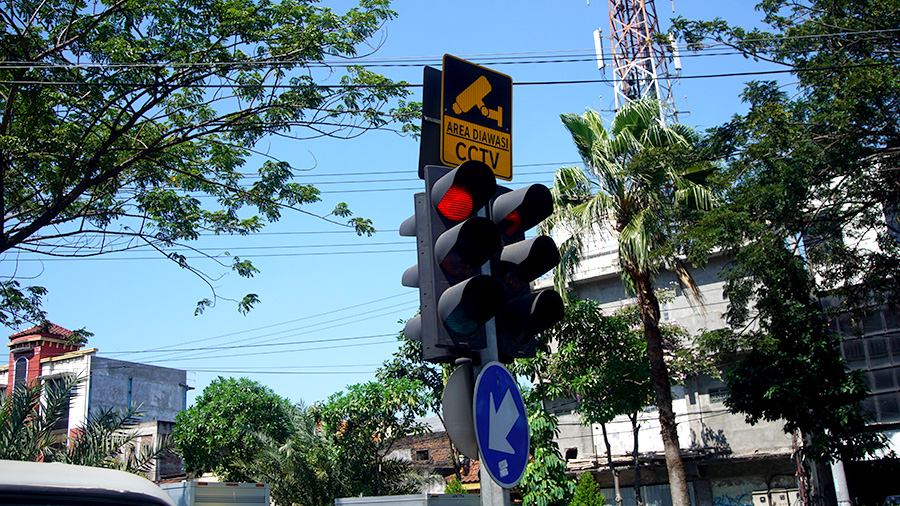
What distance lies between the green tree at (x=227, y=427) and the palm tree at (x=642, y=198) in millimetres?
→ 10786

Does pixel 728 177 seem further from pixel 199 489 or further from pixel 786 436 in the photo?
pixel 786 436

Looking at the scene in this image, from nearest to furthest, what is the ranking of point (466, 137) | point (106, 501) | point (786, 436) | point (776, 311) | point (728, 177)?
point (106, 501)
point (466, 137)
point (728, 177)
point (776, 311)
point (786, 436)

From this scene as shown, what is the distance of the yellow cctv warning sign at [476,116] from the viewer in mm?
4645

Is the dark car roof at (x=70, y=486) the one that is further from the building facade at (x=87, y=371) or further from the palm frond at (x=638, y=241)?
the building facade at (x=87, y=371)

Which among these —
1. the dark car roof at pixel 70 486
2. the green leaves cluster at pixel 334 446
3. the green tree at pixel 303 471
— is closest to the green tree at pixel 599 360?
the green leaves cluster at pixel 334 446

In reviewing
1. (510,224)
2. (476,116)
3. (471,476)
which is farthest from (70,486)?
(471,476)

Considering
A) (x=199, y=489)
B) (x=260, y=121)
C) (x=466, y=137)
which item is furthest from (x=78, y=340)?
(x=466, y=137)

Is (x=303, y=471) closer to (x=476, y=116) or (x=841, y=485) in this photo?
(x=841, y=485)

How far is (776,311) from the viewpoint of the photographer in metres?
15.3

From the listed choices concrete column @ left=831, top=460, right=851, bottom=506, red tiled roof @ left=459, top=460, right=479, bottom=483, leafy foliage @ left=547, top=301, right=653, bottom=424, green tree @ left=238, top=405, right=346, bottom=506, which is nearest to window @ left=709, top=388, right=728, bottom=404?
concrete column @ left=831, top=460, right=851, bottom=506

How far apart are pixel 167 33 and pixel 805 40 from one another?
11.0 metres

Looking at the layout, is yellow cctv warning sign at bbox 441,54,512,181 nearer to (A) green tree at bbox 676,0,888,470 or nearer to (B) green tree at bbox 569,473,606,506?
(A) green tree at bbox 676,0,888,470

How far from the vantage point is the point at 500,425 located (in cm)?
393

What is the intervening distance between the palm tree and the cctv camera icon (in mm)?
9765
